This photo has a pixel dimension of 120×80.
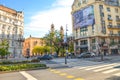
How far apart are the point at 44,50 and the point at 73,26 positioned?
26.0 metres

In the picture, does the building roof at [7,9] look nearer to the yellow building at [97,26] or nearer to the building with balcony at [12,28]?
the building with balcony at [12,28]

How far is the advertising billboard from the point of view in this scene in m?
57.5

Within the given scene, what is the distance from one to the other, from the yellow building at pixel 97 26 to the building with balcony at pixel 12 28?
21.3 metres

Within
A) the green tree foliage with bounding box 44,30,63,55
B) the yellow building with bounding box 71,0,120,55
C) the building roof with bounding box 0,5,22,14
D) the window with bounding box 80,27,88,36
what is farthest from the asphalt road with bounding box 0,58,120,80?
the building roof with bounding box 0,5,22,14

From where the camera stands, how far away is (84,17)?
59.7 m

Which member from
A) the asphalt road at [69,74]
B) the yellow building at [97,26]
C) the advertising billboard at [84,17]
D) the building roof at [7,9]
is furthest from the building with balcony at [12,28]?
the asphalt road at [69,74]

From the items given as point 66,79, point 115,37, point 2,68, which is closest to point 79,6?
point 115,37

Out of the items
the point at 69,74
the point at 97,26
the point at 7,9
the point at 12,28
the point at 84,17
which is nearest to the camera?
the point at 69,74

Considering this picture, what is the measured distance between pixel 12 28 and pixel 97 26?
98.5 feet

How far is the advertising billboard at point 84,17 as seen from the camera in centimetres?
5753

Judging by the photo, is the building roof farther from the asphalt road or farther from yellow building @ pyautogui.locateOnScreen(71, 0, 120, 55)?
the asphalt road

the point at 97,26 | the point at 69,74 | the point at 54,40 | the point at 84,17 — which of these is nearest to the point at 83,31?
the point at 84,17

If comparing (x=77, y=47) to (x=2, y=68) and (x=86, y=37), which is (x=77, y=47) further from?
(x=2, y=68)

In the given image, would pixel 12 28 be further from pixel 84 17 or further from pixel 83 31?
pixel 84 17
